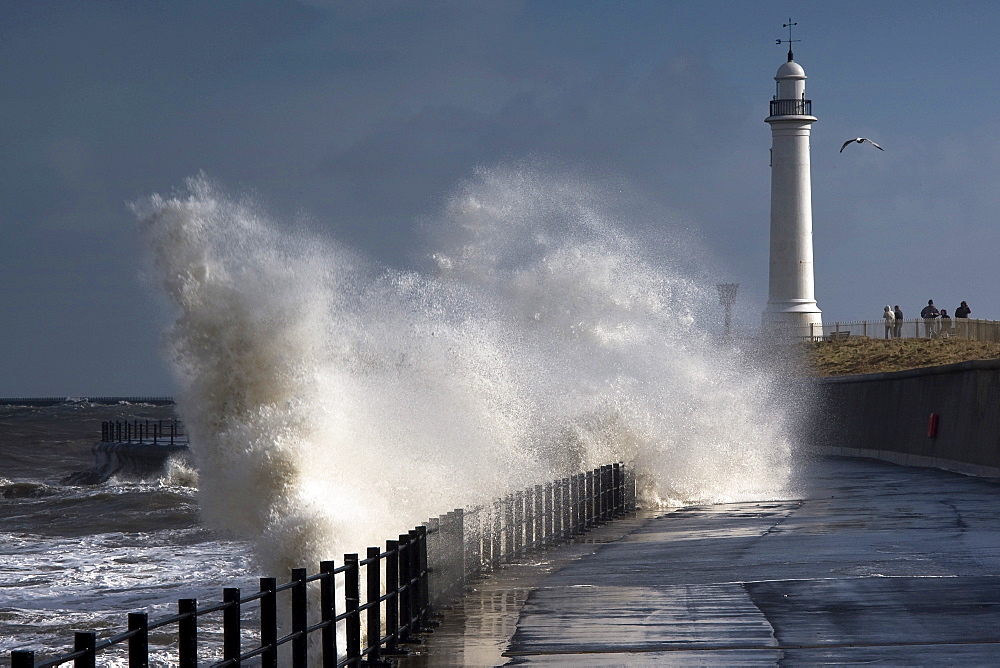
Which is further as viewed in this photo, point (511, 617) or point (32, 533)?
point (32, 533)

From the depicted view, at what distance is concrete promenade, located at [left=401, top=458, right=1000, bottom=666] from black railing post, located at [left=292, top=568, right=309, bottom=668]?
51.2 inches

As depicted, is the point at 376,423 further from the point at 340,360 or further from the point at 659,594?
the point at 659,594

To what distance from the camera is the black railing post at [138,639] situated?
557 cm

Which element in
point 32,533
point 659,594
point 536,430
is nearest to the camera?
point 659,594

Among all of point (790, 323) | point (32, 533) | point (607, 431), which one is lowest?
point (32, 533)

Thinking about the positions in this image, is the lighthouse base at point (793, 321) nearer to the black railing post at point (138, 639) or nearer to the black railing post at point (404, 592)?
the black railing post at point (404, 592)

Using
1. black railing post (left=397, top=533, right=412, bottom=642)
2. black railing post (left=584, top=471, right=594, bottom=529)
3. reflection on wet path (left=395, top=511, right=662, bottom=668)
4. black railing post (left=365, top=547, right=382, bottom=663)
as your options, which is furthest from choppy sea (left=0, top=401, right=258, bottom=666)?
black railing post (left=365, top=547, right=382, bottom=663)

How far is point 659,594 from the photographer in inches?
432

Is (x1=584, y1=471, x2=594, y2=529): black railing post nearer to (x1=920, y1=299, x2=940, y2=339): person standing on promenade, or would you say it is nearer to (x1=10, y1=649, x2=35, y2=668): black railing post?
(x1=10, y1=649, x2=35, y2=668): black railing post

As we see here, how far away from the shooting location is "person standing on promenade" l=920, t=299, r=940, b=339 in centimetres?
5681

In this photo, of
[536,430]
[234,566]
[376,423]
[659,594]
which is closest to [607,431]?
[536,430]

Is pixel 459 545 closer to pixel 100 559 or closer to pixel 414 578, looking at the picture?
pixel 414 578

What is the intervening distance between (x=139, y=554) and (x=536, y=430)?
7.14 meters

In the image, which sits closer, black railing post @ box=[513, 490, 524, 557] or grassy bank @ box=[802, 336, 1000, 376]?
black railing post @ box=[513, 490, 524, 557]
